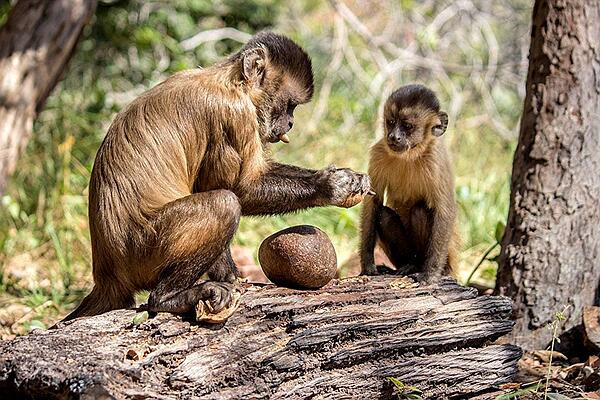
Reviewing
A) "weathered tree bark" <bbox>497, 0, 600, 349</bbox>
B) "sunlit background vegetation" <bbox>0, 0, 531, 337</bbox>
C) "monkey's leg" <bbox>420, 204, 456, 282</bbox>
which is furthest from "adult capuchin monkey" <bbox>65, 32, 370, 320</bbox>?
"sunlit background vegetation" <bbox>0, 0, 531, 337</bbox>

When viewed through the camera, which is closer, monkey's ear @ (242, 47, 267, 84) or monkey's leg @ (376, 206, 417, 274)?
monkey's ear @ (242, 47, 267, 84)

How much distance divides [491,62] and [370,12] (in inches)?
167

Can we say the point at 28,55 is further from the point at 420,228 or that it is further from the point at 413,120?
the point at 420,228

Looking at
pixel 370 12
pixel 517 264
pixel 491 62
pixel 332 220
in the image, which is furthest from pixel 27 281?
pixel 370 12

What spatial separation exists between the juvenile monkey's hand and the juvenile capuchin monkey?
0.74 m

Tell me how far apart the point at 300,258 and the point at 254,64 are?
49.0 inches

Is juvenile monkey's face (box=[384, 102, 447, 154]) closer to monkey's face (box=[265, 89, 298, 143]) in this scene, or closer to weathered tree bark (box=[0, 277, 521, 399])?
monkey's face (box=[265, 89, 298, 143])

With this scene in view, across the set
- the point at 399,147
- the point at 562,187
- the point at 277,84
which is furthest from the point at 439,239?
the point at 277,84

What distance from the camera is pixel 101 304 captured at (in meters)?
4.84

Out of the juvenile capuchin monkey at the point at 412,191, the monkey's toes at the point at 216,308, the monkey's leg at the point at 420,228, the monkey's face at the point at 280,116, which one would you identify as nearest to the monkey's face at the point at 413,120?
the juvenile capuchin monkey at the point at 412,191

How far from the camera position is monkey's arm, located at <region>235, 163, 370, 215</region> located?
16.1ft

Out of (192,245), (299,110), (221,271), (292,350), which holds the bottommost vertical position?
(292,350)

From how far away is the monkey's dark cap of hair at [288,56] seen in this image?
5172 millimetres

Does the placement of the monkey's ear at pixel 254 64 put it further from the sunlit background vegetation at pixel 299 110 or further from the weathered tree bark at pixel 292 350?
the sunlit background vegetation at pixel 299 110
